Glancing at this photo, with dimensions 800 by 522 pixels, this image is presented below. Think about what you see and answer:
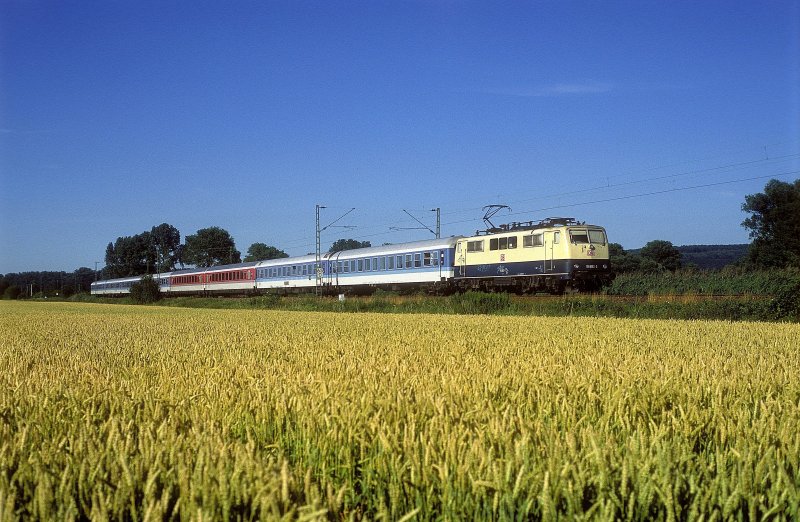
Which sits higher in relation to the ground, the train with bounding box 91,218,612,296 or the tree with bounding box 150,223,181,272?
the tree with bounding box 150,223,181,272

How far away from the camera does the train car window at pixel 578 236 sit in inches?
1302

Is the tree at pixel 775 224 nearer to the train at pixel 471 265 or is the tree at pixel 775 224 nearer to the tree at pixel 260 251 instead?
the train at pixel 471 265

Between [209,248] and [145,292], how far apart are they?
91.3 metres

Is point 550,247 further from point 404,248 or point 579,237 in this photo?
point 404,248

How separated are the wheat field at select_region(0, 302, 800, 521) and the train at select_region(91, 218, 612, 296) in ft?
87.4

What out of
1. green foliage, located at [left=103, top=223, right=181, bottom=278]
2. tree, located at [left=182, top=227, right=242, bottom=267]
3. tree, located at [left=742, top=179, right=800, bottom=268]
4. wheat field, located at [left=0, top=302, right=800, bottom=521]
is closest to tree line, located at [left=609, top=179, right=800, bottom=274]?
tree, located at [left=742, top=179, right=800, bottom=268]

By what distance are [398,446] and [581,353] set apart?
5.12 meters

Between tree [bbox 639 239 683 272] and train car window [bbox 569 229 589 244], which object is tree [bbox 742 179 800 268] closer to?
tree [bbox 639 239 683 272]

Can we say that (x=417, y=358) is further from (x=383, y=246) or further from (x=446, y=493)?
(x=383, y=246)

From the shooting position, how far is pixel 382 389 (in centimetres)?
450

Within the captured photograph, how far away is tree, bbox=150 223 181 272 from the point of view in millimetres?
167650

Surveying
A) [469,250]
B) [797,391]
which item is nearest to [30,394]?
[797,391]

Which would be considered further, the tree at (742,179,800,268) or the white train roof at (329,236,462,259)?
the tree at (742,179,800,268)

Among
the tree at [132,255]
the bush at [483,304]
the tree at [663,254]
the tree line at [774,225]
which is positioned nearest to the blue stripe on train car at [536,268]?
the bush at [483,304]
